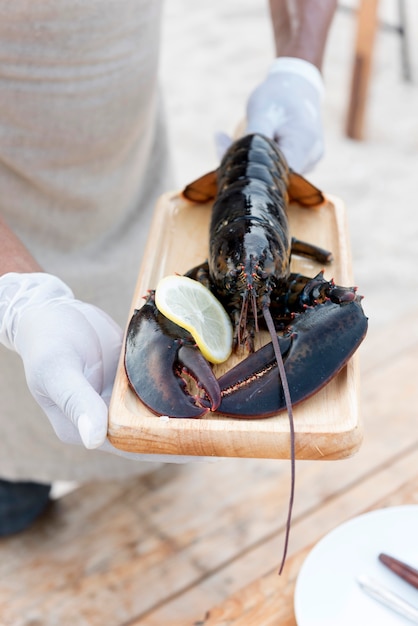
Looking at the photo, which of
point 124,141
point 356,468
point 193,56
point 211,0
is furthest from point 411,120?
point 356,468

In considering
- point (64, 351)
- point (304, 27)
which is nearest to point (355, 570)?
point (64, 351)

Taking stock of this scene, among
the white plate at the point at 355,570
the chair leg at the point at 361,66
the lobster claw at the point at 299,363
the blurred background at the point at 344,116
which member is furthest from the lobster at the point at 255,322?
the chair leg at the point at 361,66

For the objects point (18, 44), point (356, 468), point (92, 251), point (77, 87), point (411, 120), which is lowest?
point (411, 120)

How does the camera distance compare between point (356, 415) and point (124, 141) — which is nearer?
point (356, 415)

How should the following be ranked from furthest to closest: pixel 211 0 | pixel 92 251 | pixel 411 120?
1. pixel 211 0
2. pixel 411 120
3. pixel 92 251

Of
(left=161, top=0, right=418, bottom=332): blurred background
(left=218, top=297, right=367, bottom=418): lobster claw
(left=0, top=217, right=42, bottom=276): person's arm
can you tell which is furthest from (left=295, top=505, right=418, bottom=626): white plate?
(left=161, top=0, right=418, bottom=332): blurred background

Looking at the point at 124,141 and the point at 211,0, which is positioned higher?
the point at 124,141

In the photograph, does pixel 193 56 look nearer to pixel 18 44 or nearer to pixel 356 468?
pixel 18 44

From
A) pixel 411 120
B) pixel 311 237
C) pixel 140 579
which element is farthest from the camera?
pixel 411 120
